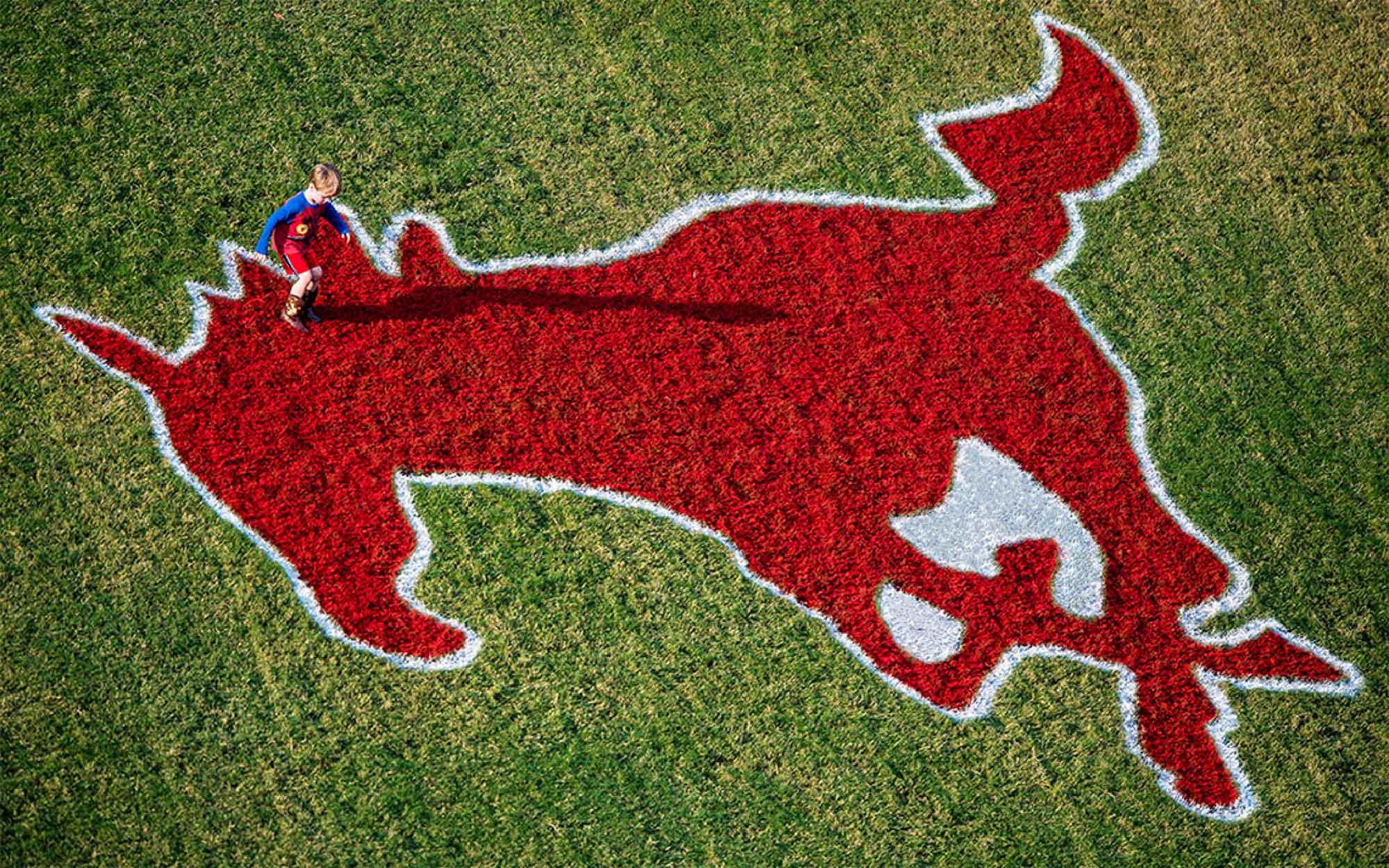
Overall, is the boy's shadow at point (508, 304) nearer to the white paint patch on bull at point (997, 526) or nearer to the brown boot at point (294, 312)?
the brown boot at point (294, 312)

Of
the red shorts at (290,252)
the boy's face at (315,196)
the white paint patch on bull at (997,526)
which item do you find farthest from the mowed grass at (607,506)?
the boy's face at (315,196)

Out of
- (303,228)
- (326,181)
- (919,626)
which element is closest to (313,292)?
(303,228)

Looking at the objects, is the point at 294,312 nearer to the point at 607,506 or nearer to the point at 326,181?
the point at 326,181

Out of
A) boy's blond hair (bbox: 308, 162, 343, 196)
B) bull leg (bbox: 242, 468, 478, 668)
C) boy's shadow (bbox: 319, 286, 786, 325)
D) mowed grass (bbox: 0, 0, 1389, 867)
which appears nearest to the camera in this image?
mowed grass (bbox: 0, 0, 1389, 867)

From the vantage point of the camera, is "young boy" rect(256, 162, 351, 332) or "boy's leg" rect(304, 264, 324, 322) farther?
"boy's leg" rect(304, 264, 324, 322)

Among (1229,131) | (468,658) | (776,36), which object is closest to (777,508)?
(468,658)

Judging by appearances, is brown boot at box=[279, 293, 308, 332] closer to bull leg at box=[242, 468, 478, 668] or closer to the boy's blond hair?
the boy's blond hair

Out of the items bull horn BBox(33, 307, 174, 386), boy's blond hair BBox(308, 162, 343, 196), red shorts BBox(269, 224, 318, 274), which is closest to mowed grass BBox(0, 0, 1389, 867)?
bull horn BBox(33, 307, 174, 386)
